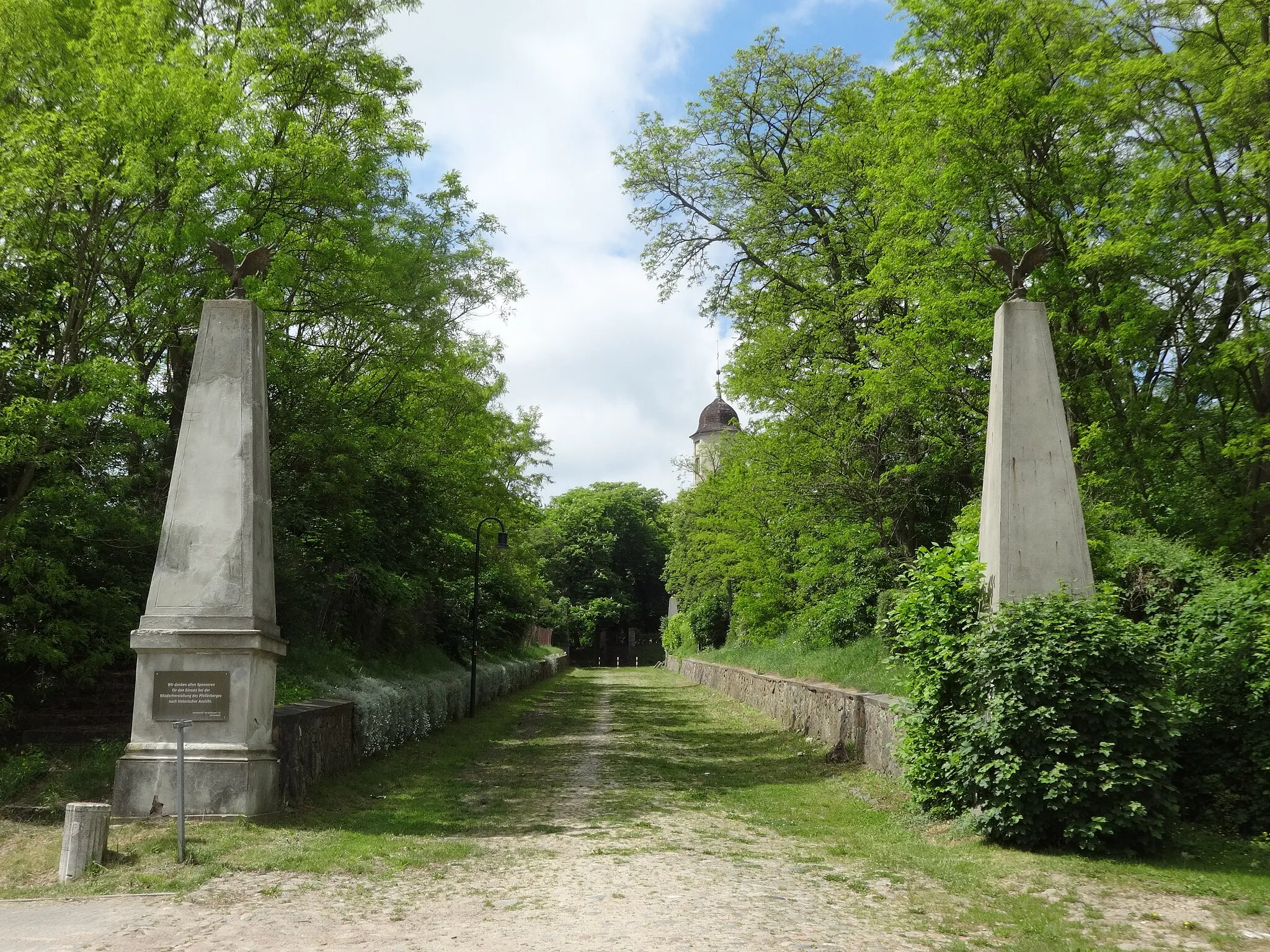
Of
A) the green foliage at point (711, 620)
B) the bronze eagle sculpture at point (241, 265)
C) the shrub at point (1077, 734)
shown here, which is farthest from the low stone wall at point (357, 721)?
the green foliage at point (711, 620)

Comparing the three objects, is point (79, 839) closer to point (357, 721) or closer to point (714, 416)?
point (357, 721)

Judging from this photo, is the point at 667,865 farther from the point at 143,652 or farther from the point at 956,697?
the point at 143,652

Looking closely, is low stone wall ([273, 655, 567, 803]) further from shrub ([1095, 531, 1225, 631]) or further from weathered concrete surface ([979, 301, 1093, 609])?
shrub ([1095, 531, 1225, 631])

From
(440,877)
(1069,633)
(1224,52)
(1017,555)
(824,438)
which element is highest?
(1224,52)

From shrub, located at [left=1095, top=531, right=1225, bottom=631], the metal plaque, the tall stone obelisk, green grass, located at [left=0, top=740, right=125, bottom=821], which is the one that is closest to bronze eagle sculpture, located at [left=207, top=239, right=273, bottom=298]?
the tall stone obelisk

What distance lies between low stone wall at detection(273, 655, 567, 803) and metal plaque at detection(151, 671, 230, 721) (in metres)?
0.75

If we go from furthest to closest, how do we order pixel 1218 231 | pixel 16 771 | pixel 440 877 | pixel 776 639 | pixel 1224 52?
pixel 776 639
pixel 1224 52
pixel 1218 231
pixel 16 771
pixel 440 877

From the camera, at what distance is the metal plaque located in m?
10.3

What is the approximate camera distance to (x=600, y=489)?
9369 centimetres

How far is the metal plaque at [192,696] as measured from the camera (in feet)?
33.8

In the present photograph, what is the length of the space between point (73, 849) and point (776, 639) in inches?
1021

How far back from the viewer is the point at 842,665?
21.2 meters

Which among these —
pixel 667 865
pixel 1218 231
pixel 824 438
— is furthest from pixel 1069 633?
pixel 824 438

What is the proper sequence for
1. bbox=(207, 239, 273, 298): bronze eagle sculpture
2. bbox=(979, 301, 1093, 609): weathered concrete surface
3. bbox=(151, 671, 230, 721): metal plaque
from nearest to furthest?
bbox=(979, 301, 1093, 609): weathered concrete surface, bbox=(151, 671, 230, 721): metal plaque, bbox=(207, 239, 273, 298): bronze eagle sculpture
